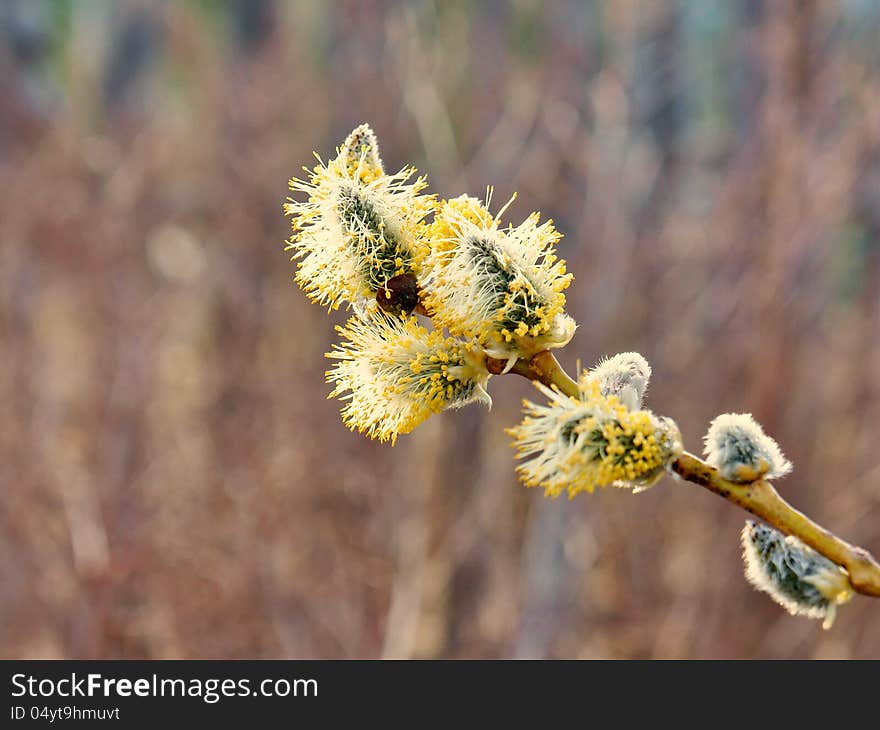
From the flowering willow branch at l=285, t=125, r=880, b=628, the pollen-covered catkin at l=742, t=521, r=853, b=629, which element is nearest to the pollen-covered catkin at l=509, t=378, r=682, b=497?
the flowering willow branch at l=285, t=125, r=880, b=628

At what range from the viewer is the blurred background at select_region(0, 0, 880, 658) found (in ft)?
12.5

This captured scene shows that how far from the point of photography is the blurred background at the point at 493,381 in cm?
380

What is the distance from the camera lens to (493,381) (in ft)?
14.7

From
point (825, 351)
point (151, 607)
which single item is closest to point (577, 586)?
point (825, 351)

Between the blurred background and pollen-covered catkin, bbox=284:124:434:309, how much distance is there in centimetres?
282

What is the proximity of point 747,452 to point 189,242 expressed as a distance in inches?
170

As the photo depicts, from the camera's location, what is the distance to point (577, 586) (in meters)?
3.90

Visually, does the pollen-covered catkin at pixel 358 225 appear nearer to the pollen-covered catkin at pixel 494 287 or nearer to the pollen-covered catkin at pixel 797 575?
the pollen-covered catkin at pixel 494 287

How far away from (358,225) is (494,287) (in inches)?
6.8

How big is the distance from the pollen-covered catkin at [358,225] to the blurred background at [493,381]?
2.82 meters

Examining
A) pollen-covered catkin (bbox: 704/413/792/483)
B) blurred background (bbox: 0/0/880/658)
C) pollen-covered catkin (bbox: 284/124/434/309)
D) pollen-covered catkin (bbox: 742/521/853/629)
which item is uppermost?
blurred background (bbox: 0/0/880/658)

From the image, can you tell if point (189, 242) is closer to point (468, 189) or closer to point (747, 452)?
point (468, 189)

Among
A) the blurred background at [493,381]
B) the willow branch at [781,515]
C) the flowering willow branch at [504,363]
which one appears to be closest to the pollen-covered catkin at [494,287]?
the flowering willow branch at [504,363]

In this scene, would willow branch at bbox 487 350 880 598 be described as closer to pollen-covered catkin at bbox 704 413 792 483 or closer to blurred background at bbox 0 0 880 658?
pollen-covered catkin at bbox 704 413 792 483
